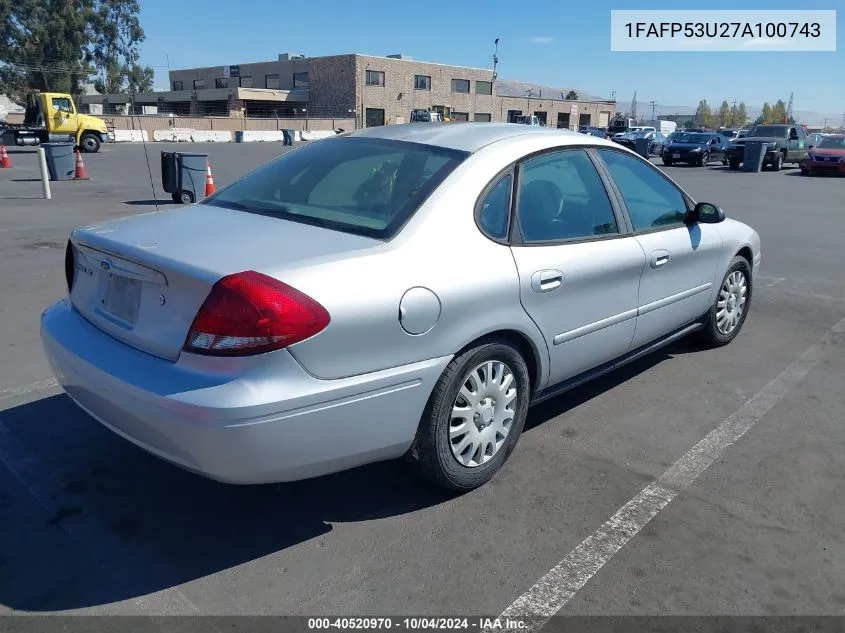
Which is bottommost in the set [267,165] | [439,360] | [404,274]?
[439,360]

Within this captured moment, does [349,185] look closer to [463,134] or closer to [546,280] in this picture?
[463,134]

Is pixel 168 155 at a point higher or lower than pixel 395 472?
higher

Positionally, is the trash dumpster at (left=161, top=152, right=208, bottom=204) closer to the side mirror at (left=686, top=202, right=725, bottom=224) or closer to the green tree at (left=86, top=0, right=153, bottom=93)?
the side mirror at (left=686, top=202, right=725, bottom=224)

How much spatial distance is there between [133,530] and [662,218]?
3505mm

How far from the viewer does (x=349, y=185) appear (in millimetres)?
3488

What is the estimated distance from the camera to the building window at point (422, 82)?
7344 cm

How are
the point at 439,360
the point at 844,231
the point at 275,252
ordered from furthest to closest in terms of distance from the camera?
the point at 844,231
the point at 439,360
the point at 275,252

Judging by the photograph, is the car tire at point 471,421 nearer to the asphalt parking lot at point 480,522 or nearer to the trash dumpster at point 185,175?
the asphalt parking lot at point 480,522

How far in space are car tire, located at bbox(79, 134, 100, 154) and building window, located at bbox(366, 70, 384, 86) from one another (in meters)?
41.5

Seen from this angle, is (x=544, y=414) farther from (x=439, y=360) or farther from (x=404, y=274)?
(x=404, y=274)

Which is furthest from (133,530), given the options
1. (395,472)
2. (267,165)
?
(267,165)

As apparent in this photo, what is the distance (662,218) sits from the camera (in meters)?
4.50

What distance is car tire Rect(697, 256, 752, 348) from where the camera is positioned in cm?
529

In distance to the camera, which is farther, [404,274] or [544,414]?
[544,414]
